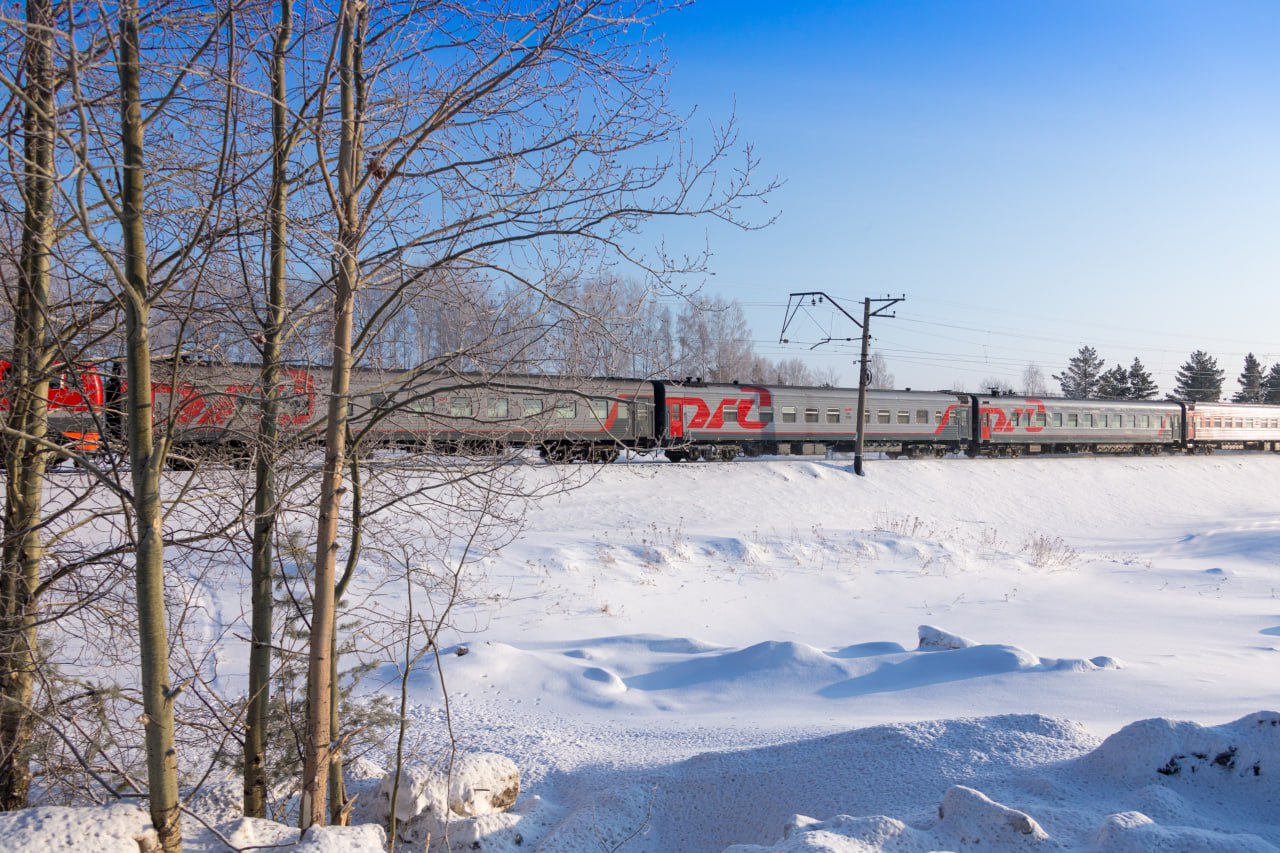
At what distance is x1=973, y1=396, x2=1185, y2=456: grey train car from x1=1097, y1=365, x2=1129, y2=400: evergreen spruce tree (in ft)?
135

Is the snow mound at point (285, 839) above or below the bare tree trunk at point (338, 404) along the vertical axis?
below

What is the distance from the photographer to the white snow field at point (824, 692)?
379 centimetres

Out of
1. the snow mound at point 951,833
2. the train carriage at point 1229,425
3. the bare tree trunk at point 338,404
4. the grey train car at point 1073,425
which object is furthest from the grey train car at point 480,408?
the train carriage at point 1229,425

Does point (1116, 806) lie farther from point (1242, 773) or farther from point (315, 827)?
point (315, 827)

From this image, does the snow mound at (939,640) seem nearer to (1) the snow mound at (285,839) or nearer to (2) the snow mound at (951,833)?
(2) the snow mound at (951,833)

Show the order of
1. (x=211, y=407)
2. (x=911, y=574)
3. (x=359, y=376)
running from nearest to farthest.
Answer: (x=211, y=407) → (x=359, y=376) → (x=911, y=574)

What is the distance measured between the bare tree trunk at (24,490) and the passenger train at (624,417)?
0.17 m

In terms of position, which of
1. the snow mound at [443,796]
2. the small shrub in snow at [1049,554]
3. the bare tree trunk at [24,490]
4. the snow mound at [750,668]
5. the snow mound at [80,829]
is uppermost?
the bare tree trunk at [24,490]

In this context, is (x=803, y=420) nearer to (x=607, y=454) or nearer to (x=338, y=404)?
(x=607, y=454)

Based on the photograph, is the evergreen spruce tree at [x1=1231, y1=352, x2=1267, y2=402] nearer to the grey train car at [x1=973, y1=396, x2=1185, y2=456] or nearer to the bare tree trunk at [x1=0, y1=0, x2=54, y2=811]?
the grey train car at [x1=973, y1=396, x2=1185, y2=456]

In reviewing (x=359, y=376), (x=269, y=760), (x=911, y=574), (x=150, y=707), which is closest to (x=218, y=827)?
(x=150, y=707)

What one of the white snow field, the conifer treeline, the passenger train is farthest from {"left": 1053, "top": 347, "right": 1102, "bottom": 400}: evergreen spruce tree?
the white snow field

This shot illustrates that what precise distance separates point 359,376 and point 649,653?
21.4ft

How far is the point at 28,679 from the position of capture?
14.8 ft
